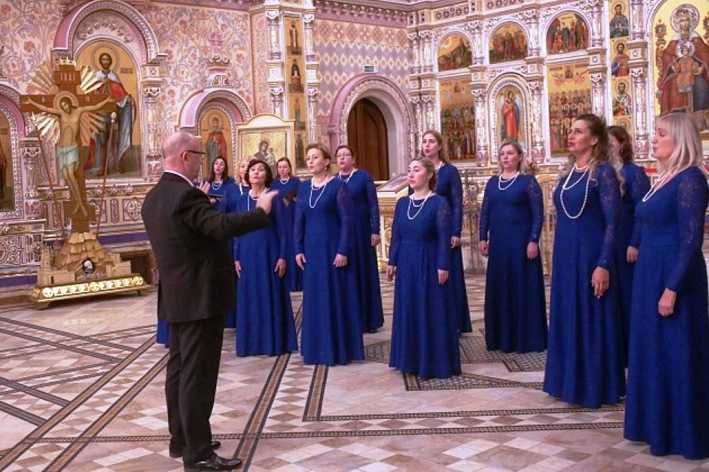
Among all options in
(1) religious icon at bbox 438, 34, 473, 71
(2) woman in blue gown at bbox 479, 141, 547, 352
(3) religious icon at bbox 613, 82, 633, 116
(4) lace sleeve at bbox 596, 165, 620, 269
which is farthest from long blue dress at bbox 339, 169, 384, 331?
(1) religious icon at bbox 438, 34, 473, 71

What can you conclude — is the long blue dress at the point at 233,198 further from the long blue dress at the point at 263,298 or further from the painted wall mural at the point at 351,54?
the painted wall mural at the point at 351,54

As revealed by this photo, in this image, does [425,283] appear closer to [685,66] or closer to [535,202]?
[535,202]

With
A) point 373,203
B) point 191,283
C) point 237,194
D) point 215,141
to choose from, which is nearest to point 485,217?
point 373,203

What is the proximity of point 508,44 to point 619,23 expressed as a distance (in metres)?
2.55

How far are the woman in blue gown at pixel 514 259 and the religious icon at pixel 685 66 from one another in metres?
9.34

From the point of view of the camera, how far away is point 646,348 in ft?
16.1

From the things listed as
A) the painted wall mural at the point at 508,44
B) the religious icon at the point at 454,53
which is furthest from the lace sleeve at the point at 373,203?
the religious icon at the point at 454,53

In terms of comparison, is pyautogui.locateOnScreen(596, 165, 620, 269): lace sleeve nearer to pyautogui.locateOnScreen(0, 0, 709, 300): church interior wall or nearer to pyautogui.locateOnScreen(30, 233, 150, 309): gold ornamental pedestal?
pyautogui.locateOnScreen(30, 233, 150, 309): gold ornamental pedestal

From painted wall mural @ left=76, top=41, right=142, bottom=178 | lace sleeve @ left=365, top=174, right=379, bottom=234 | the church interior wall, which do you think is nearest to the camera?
lace sleeve @ left=365, top=174, right=379, bottom=234

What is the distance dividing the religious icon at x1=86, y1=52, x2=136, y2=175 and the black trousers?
9.69m

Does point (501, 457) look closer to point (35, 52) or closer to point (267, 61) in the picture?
point (35, 52)

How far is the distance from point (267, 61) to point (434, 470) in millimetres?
12455

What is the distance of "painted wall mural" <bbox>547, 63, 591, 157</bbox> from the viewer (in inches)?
682

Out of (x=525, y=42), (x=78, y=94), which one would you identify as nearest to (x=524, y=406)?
(x=78, y=94)
